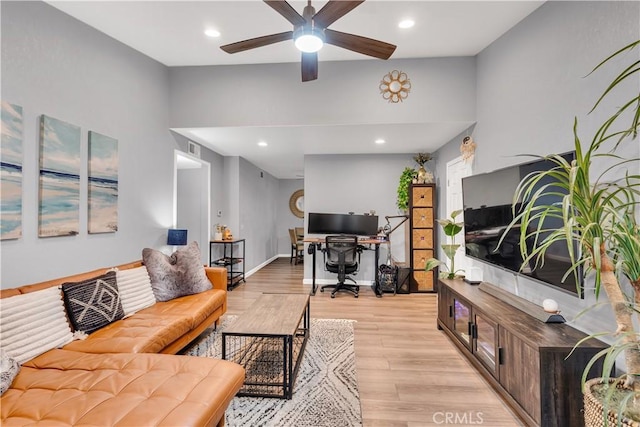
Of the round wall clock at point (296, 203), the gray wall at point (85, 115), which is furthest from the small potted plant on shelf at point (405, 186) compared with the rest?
the round wall clock at point (296, 203)

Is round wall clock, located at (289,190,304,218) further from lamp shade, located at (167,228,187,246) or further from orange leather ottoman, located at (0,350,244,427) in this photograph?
orange leather ottoman, located at (0,350,244,427)

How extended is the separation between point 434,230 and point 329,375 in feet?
10.6

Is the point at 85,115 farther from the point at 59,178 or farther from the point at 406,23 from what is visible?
the point at 406,23

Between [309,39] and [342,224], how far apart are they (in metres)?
3.41

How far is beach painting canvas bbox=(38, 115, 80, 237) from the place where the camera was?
2.21 m

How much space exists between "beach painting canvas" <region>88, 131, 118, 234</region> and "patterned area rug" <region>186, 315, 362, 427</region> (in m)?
1.49

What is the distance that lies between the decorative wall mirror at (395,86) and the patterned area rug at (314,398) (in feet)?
9.47

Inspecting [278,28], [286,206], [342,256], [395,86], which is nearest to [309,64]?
[278,28]

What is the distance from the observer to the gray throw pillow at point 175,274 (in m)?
2.84

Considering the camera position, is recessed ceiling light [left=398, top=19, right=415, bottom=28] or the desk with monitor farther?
the desk with monitor

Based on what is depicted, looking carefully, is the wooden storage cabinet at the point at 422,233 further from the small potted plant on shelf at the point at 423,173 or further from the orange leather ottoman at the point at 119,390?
the orange leather ottoman at the point at 119,390

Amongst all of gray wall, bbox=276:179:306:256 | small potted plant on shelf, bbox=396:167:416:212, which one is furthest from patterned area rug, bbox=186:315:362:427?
gray wall, bbox=276:179:306:256

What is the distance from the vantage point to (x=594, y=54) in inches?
A: 74.6

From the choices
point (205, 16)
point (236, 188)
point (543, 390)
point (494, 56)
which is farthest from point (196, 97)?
point (543, 390)
